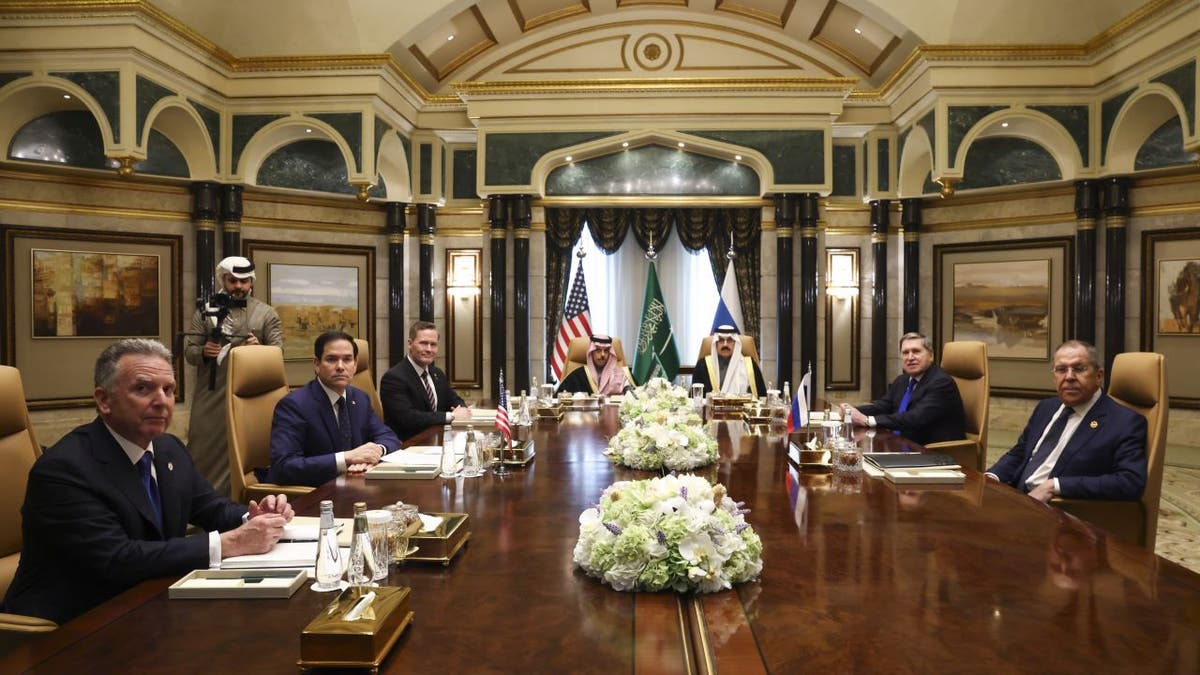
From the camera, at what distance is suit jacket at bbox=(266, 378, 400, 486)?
9.78 ft

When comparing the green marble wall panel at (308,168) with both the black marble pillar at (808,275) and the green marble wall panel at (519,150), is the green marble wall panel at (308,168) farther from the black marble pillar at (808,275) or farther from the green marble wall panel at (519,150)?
the black marble pillar at (808,275)

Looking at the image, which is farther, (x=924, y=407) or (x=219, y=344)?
(x=219, y=344)

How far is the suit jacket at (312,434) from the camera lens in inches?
117

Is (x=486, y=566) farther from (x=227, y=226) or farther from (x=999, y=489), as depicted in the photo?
(x=227, y=226)

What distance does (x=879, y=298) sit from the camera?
368 inches

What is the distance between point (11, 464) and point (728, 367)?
5170 mm

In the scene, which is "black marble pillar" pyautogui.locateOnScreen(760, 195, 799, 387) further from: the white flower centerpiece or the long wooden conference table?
the white flower centerpiece

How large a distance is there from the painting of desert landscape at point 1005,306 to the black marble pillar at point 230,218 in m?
8.19

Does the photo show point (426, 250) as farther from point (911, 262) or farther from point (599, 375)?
point (911, 262)

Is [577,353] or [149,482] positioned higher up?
[577,353]

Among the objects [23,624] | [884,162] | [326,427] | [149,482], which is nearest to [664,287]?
[884,162]

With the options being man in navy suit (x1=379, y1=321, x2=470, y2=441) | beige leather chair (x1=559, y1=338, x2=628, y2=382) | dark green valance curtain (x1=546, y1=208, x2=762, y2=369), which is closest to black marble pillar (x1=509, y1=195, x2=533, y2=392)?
dark green valance curtain (x1=546, y1=208, x2=762, y2=369)

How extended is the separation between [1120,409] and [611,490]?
2341 mm

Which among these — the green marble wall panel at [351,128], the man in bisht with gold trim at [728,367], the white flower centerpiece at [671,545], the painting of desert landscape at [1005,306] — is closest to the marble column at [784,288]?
the man in bisht with gold trim at [728,367]
